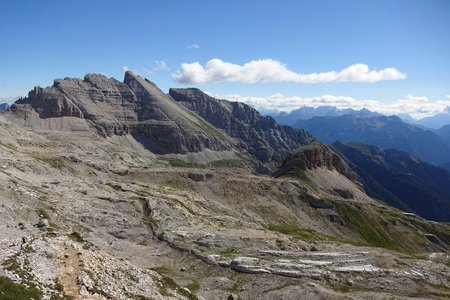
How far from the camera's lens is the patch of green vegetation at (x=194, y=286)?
5939 centimetres

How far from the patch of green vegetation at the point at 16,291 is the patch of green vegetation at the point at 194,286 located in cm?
2929

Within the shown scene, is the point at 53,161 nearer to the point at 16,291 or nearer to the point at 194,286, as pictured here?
the point at 194,286

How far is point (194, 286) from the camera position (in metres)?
60.8

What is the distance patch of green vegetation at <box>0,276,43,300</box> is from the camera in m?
31.2

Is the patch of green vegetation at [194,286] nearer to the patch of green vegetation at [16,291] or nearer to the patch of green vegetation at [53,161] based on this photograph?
the patch of green vegetation at [16,291]

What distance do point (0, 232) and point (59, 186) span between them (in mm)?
58917

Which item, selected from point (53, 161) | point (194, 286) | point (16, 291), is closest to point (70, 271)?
point (16, 291)

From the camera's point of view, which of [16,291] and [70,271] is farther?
[70,271]

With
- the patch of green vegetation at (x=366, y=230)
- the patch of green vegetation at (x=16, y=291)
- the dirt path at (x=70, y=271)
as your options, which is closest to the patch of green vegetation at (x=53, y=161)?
the dirt path at (x=70, y=271)

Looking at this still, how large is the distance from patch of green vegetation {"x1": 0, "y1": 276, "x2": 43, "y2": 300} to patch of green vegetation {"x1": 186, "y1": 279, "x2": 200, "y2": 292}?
2929 cm

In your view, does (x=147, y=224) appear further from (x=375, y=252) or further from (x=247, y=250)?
(x=375, y=252)

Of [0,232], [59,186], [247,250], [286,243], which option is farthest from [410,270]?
[59,186]

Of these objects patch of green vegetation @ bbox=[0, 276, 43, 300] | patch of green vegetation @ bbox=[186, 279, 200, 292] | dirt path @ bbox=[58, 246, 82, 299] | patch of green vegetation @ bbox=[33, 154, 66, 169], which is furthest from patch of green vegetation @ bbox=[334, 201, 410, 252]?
patch of green vegetation @ bbox=[0, 276, 43, 300]

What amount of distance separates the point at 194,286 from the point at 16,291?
32.4 m
